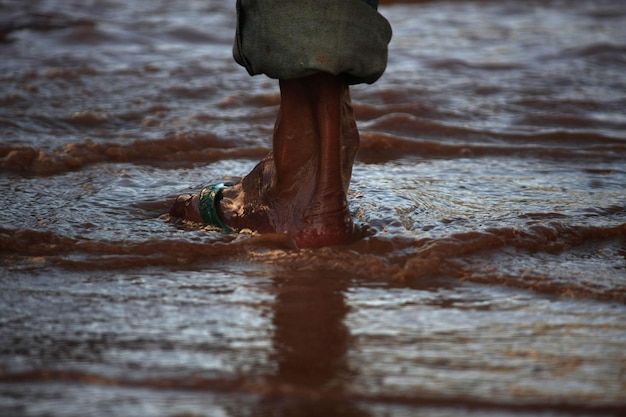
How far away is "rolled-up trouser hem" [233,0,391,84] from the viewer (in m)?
2.65

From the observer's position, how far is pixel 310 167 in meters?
2.87

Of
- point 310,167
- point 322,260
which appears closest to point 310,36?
point 310,167

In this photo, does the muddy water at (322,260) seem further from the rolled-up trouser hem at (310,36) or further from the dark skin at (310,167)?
the rolled-up trouser hem at (310,36)

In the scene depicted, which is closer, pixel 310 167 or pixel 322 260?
pixel 322 260

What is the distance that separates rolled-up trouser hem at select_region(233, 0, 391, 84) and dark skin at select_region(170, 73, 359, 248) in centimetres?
10

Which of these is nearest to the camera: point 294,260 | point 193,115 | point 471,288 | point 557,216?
point 471,288

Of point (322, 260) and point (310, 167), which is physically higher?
point (310, 167)

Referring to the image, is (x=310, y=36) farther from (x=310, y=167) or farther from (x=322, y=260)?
(x=322, y=260)

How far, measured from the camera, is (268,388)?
1973 mm

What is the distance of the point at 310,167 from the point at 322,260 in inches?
11.8

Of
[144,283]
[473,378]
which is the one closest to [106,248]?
[144,283]

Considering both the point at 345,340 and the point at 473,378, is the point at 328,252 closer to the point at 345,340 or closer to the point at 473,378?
the point at 345,340

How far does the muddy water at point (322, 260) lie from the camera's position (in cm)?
199

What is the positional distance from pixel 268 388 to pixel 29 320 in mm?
710
